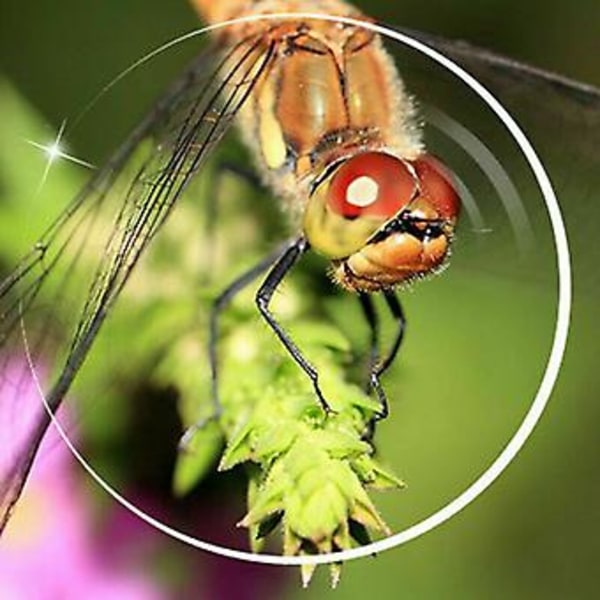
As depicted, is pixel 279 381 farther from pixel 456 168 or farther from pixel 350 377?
pixel 456 168

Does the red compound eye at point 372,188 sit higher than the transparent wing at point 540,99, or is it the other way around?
the transparent wing at point 540,99

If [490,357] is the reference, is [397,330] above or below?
below

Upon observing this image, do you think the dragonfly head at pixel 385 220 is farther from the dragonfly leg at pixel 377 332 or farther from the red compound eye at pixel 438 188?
the dragonfly leg at pixel 377 332

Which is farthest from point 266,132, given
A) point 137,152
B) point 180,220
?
point 180,220

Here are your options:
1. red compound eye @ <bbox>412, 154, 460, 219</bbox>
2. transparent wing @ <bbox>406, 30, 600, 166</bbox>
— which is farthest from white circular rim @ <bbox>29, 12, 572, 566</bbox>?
red compound eye @ <bbox>412, 154, 460, 219</bbox>

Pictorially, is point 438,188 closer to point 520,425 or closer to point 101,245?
point 101,245

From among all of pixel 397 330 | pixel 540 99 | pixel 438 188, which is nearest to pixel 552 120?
pixel 540 99

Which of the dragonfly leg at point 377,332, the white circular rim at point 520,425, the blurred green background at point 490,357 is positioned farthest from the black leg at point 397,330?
the blurred green background at point 490,357
